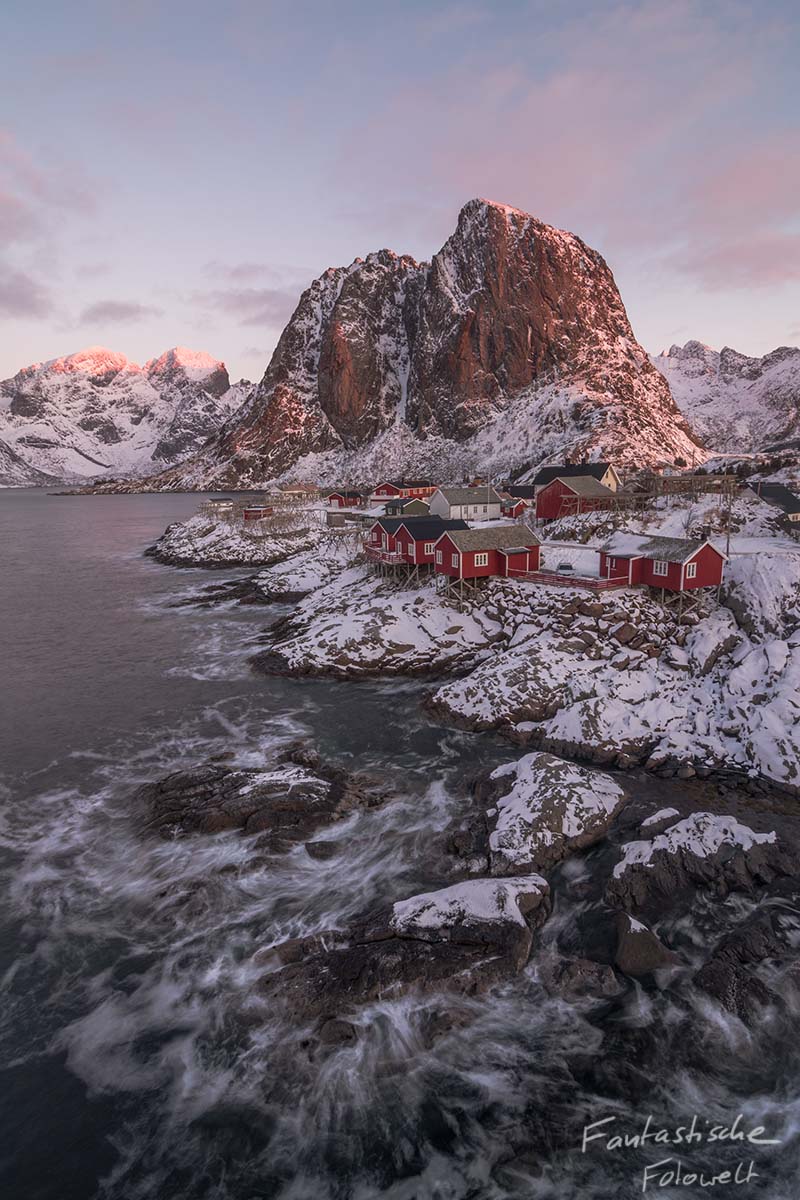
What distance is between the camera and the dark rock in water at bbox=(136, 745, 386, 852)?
23.0 m

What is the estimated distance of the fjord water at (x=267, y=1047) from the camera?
12.3 meters

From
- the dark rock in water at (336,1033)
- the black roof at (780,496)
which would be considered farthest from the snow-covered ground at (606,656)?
the dark rock in water at (336,1033)

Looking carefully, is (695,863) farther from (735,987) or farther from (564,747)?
(564,747)

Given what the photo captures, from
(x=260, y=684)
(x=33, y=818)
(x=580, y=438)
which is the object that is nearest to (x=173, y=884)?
(x=33, y=818)

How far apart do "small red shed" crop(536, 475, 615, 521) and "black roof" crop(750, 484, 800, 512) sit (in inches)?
576

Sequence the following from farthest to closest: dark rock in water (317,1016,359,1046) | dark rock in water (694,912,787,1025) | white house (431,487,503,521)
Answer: white house (431,487,503,521)
dark rock in water (694,912,787,1025)
dark rock in water (317,1016,359,1046)

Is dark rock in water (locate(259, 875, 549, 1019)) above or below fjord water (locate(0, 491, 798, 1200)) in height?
above

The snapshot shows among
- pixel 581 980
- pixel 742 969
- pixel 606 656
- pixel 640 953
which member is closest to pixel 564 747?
pixel 606 656

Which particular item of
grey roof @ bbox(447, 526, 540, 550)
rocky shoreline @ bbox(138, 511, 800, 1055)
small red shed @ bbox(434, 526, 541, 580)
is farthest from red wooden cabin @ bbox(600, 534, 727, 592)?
grey roof @ bbox(447, 526, 540, 550)

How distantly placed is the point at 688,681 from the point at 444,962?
23.7 m

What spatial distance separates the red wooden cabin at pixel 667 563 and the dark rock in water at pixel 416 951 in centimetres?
2641

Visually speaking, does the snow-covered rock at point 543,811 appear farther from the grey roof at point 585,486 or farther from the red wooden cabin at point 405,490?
the red wooden cabin at point 405,490

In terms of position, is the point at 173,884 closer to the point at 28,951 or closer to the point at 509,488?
the point at 28,951

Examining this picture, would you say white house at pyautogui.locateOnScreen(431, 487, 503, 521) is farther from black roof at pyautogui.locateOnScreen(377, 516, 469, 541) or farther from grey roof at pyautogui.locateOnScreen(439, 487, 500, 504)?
black roof at pyautogui.locateOnScreen(377, 516, 469, 541)
